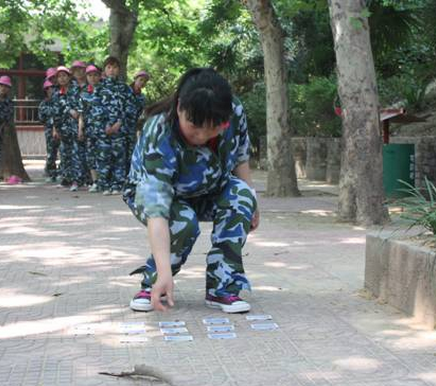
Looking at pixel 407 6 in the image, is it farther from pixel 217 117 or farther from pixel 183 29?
pixel 217 117

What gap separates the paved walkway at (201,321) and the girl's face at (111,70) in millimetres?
4634

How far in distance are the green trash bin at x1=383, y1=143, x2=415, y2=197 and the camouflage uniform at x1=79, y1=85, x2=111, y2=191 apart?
4050 millimetres

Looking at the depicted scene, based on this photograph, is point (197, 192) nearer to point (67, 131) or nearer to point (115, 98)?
point (115, 98)

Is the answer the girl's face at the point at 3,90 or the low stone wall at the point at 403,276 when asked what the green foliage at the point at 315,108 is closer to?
the girl's face at the point at 3,90

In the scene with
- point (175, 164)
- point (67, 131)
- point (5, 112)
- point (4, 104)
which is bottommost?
point (175, 164)

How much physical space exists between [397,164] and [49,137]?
24.4 ft

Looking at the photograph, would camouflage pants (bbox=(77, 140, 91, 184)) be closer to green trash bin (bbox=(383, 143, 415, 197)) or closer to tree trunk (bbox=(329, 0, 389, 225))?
green trash bin (bbox=(383, 143, 415, 197))

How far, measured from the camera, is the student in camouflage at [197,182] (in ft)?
14.9

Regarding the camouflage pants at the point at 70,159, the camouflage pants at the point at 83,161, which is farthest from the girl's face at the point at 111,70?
the camouflage pants at the point at 70,159

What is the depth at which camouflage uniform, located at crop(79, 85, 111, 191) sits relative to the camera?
43.2ft

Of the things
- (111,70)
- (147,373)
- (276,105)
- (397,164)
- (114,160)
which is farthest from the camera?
(114,160)

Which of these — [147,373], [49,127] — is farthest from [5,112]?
[147,373]

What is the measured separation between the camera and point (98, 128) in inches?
519

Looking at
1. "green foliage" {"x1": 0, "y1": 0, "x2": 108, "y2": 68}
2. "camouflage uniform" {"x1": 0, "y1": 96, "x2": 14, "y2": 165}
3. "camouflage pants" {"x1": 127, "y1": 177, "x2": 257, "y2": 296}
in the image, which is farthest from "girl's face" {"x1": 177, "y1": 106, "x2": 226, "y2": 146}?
"green foliage" {"x1": 0, "y1": 0, "x2": 108, "y2": 68}
